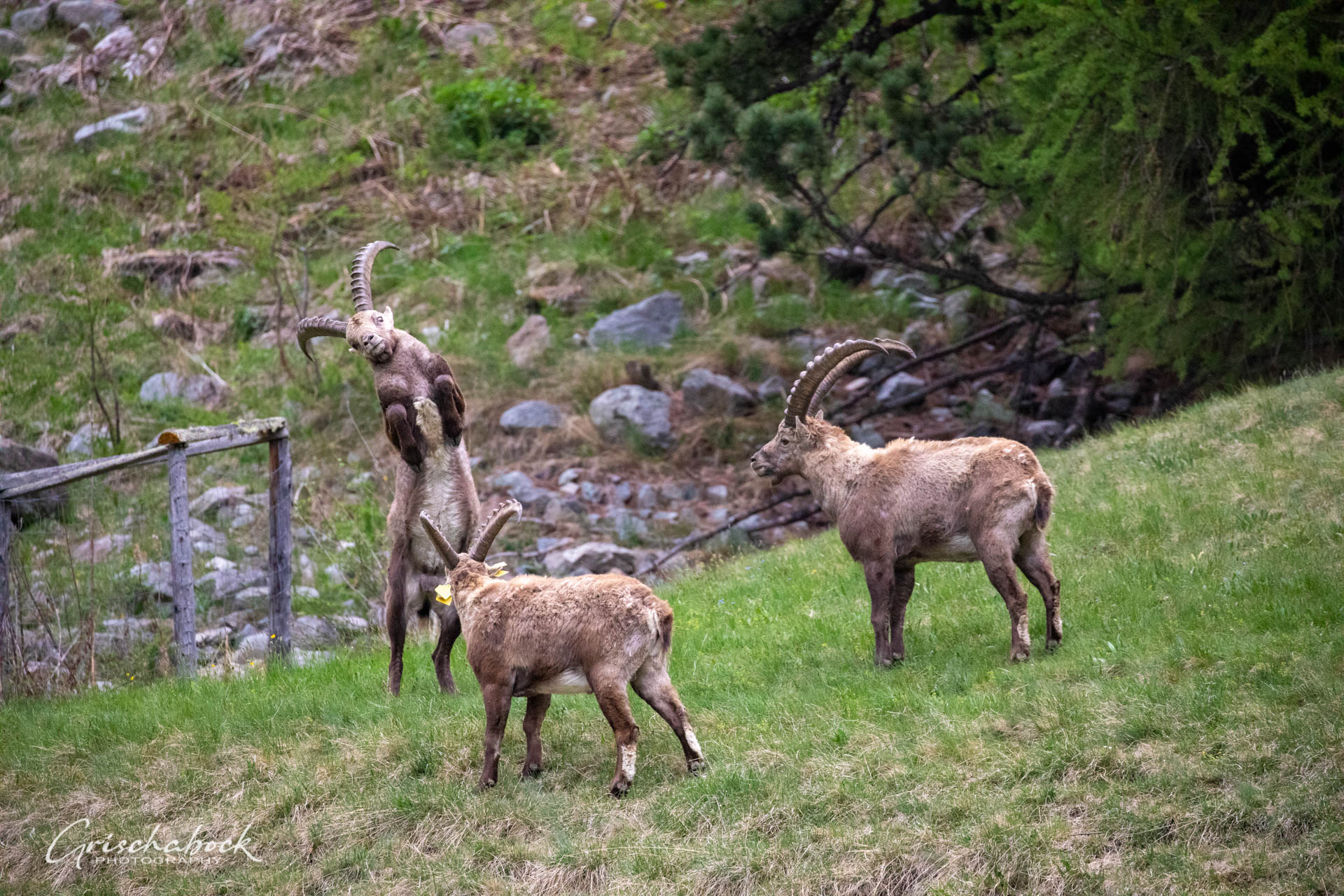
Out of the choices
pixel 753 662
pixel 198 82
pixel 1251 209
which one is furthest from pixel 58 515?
pixel 198 82

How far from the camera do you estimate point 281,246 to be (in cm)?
2147

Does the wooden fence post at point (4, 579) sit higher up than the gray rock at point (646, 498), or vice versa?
the wooden fence post at point (4, 579)

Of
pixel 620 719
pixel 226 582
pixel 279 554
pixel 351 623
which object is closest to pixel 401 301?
pixel 226 582

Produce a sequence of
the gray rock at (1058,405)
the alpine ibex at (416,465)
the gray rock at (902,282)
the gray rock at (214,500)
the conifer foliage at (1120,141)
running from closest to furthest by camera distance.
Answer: the alpine ibex at (416,465) < the conifer foliage at (1120,141) < the gray rock at (214,500) < the gray rock at (1058,405) < the gray rock at (902,282)

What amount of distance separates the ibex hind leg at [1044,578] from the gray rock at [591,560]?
639 centimetres

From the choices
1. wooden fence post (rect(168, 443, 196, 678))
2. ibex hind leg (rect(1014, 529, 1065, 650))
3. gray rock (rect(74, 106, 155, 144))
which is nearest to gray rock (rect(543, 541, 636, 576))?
wooden fence post (rect(168, 443, 196, 678))

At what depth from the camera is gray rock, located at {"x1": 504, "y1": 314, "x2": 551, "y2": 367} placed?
1866 centimetres

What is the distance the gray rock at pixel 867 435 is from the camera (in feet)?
54.0

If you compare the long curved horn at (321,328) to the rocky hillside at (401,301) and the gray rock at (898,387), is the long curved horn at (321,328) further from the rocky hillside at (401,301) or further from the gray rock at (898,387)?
the gray rock at (898,387)

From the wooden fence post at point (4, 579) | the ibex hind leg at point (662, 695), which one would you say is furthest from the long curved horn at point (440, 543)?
the wooden fence post at point (4, 579)

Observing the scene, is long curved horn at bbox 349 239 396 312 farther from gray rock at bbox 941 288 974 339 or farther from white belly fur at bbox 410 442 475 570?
gray rock at bbox 941 288 974 339

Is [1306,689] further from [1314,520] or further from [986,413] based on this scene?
[986,413]

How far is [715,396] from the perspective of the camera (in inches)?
693

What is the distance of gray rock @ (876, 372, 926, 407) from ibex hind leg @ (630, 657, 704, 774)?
35.6 feet
